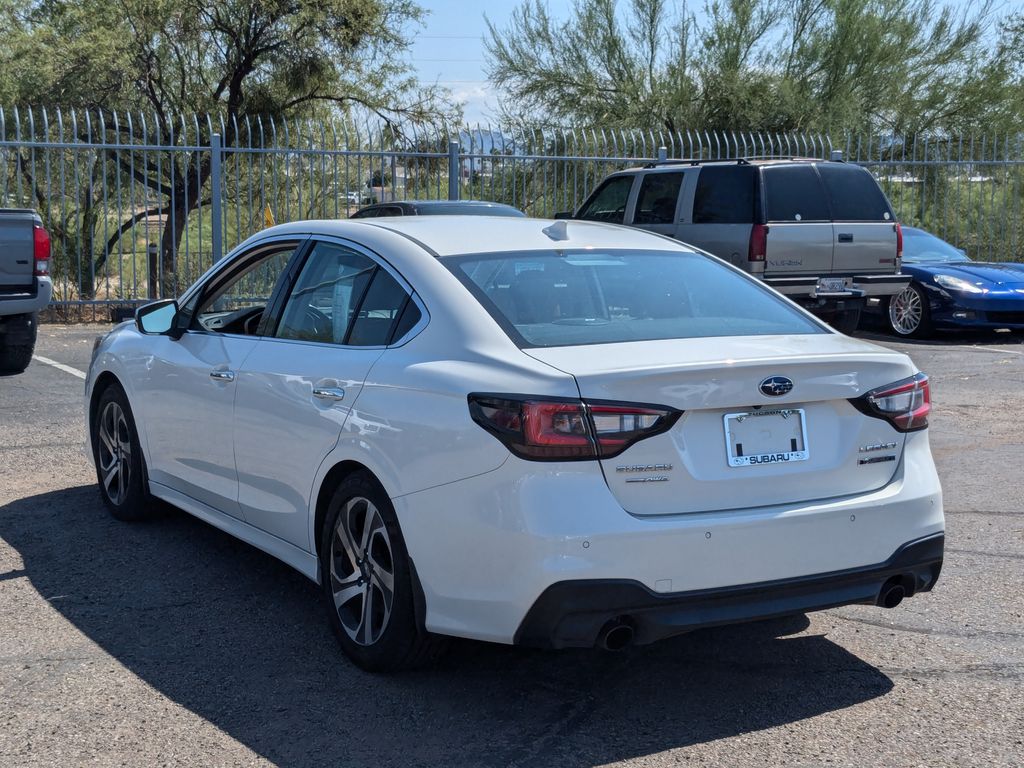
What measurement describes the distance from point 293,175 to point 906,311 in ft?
32.2

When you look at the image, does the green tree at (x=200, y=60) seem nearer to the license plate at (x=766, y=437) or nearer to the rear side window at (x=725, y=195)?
the rear side window at (x=725, y=195)

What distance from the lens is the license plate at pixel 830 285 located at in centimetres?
1312

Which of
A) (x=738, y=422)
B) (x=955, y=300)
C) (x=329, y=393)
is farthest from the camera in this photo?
(x=955, y=300)

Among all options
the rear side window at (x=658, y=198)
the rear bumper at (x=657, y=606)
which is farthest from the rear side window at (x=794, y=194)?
the rear bumper at (x=657, y=606)

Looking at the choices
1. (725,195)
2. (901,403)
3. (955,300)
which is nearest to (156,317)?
(901,403)

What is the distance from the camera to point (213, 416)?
5363 mm

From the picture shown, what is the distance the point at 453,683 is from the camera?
4.27m

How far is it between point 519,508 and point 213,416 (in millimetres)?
2136

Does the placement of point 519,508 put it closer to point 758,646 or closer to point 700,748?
point 700,748

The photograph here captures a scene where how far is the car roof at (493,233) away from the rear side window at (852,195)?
841 centimetres

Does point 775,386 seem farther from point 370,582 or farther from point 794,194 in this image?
point 794,194

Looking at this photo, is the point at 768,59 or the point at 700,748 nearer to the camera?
the point at 700,748

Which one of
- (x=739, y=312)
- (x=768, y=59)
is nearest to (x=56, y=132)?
(x=768, y=59)

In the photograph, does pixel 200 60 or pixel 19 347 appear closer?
pixel 19 347
